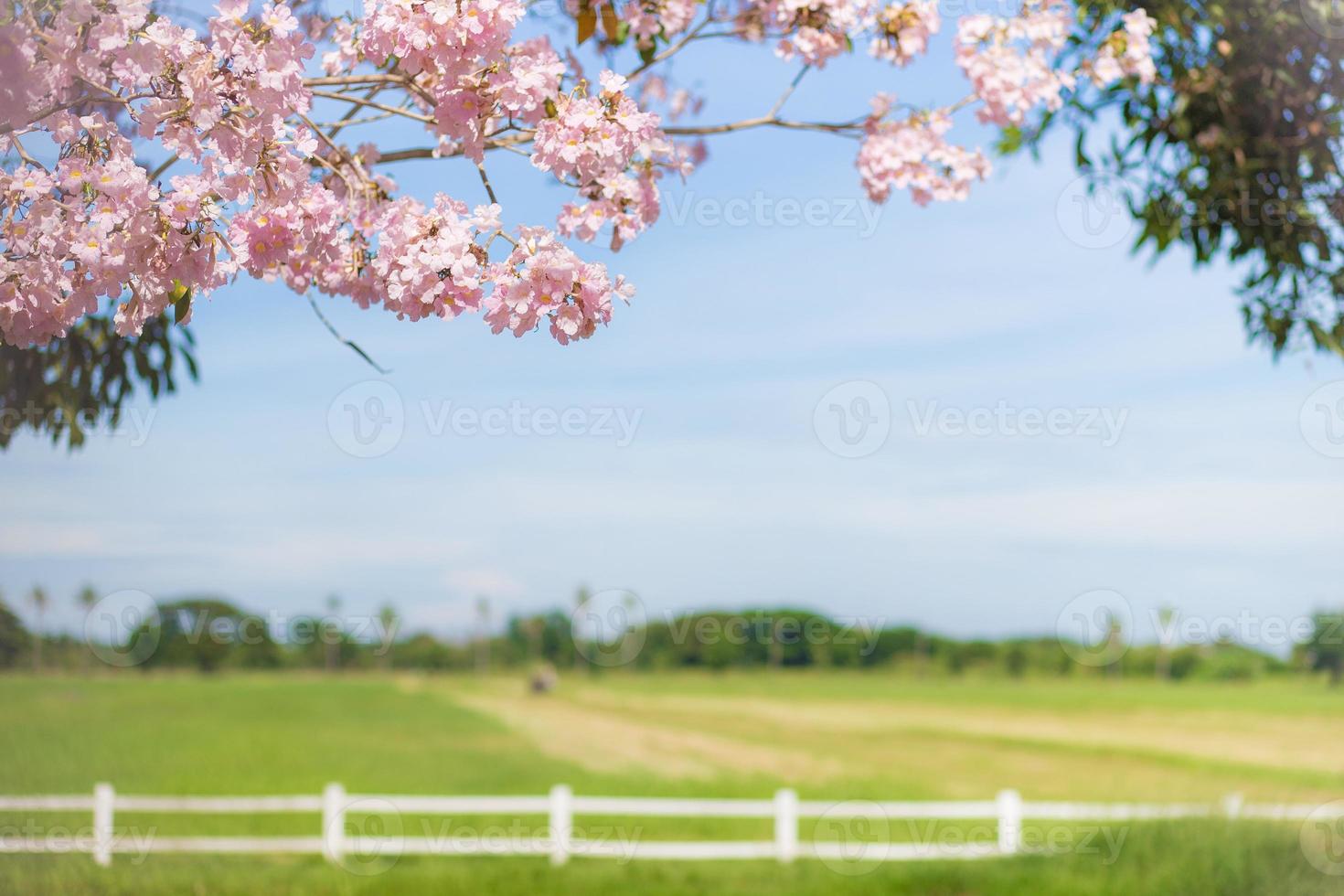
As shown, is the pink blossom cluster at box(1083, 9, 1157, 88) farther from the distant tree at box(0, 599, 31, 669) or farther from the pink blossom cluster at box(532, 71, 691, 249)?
the distant tree at box(0, 599, 31, 669)

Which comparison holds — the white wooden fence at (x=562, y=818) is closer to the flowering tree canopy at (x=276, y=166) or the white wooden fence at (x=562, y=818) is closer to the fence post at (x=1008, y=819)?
the fence post at (x=1008, y=819)

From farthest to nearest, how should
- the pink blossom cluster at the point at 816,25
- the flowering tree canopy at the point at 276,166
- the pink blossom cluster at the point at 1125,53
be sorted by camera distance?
the pink blossom cluster at the point at 1125,53, the pink blossom cluster at the point at 816,25, the flowering tree canopy at the point at 276,166

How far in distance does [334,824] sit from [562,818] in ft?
8.10

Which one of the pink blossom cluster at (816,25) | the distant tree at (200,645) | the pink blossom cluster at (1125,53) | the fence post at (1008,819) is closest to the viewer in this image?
the pink blossom cluster at (816,25)

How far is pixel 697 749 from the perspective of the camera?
110 ft

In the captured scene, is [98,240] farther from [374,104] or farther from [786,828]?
[786,828]

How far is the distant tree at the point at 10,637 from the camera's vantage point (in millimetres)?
9656

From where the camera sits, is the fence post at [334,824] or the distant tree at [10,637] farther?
the fence post at [334,824]

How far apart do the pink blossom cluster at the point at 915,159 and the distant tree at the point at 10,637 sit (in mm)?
8515

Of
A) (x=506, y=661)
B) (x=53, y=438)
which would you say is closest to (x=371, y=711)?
(x=506, y=661)

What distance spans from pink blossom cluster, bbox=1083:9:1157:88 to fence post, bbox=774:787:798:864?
817 centimetres

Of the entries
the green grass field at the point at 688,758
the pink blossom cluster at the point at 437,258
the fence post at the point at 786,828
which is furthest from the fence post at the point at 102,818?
the pink blossom cluster at the point at 437,258

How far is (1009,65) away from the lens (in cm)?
547

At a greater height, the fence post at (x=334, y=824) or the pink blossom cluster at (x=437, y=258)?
the pink blossom cluster at (x=437, y=258)
